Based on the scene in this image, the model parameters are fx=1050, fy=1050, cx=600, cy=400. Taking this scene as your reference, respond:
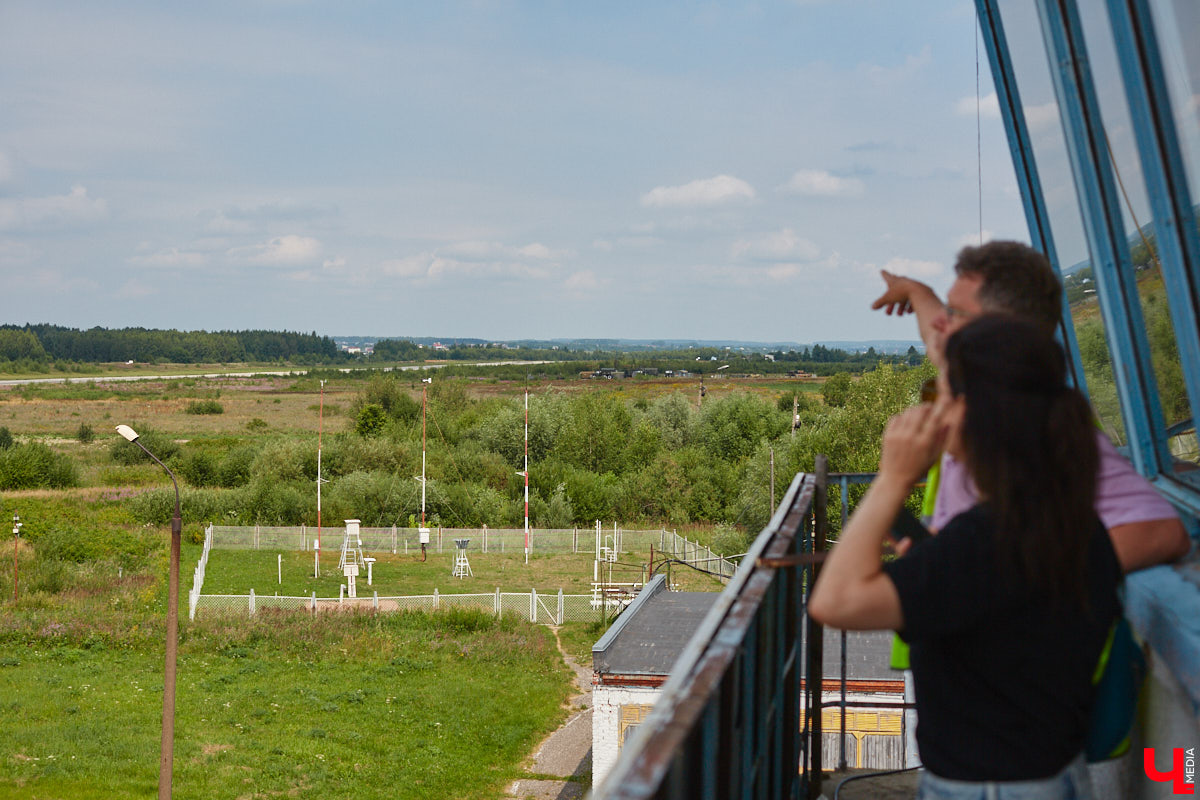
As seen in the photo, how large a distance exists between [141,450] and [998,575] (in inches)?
2716

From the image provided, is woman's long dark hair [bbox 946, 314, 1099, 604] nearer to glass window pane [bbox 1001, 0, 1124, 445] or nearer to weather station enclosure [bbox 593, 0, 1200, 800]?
weather station enclosure [bbox 593, 0, 1200, 800]

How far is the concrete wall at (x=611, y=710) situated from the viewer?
1544 cm

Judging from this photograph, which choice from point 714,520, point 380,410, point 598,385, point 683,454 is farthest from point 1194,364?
point 598,385

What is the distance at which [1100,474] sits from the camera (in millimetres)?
1726

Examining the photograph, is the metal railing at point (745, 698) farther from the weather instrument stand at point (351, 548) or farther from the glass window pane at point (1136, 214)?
the weather instrument stand at point (351, 548)

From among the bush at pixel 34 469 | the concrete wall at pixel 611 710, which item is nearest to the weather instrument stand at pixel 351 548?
the concrete wall at pixel 611 710

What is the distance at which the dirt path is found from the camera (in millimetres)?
18672

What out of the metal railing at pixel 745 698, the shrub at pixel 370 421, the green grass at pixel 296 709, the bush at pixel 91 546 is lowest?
the green grass at pixel 296 709

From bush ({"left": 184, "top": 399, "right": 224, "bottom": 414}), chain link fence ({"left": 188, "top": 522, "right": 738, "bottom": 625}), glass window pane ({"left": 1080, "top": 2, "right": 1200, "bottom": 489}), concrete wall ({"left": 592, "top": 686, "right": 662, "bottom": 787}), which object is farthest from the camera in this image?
bush ({"left": 184, "top": 399, "right": 224, "bottom": 414})

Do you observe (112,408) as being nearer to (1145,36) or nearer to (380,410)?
(380,410)

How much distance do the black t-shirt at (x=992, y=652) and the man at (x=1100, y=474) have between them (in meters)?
0.23

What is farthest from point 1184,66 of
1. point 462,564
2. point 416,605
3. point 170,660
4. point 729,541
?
point 729,541

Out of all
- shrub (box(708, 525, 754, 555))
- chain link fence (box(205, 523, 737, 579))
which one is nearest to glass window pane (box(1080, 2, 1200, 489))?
shrub (box(708, 525, 754, 555))

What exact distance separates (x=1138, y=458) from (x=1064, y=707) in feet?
5.21
